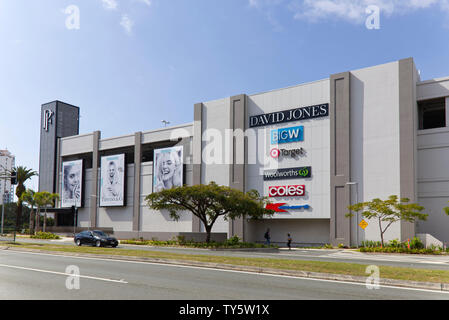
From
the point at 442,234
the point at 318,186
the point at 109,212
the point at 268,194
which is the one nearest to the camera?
the point at 442,234

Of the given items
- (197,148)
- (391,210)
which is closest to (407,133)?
(391,210)

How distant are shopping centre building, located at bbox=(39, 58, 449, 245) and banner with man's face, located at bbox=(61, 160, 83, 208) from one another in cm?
357

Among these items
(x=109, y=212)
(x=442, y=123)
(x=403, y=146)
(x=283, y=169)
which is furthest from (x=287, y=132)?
(x=109, y=212)

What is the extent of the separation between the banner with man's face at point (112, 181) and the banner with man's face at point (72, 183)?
4830mm

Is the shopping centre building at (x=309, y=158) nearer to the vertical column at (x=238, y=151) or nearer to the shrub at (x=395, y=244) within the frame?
the vertical column at (x=238, y=151)

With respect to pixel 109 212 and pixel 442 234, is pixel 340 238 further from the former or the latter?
pixel 109 212

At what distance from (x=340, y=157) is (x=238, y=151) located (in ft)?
38.7

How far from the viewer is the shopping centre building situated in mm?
37469

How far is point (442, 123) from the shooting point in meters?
44.4

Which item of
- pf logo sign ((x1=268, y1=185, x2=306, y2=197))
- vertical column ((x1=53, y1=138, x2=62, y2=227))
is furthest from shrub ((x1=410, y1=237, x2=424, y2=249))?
vertical column ((x1=53, y1=138, x2=62, y2=227))

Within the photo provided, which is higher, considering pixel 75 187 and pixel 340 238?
pixel 75 187

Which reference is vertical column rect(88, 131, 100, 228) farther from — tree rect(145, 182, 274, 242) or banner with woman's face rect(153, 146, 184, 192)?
tree rect(145, 182, 274, 242)

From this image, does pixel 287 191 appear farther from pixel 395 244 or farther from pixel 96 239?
pixel 96 239
